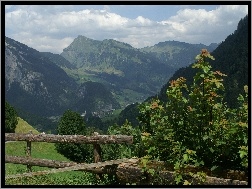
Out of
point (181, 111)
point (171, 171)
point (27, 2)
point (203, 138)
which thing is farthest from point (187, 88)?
point (27, 2)

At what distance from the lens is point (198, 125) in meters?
8.93

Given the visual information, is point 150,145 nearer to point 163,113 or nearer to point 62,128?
point 163,113

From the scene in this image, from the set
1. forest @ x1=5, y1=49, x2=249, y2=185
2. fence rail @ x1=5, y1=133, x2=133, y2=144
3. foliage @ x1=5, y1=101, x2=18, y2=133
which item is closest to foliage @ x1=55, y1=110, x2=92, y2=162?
foliage @ x1=5, y1=101, x2=18, y2=133

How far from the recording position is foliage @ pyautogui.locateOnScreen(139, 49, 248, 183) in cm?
838

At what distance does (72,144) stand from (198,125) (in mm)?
38213

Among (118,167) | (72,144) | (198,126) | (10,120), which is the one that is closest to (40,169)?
(118,167)

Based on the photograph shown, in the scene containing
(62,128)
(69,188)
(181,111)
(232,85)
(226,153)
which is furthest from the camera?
(232,85)

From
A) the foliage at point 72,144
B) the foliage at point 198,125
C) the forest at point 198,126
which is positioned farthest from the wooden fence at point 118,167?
the foliage at point 72,144

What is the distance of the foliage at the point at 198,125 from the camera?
8383 mm

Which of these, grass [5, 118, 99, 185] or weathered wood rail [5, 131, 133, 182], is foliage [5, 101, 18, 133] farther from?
weathered wood rail [5, 131, 133, 182]

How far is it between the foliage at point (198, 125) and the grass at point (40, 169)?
2.55 metres

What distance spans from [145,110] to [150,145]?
3.21 feet

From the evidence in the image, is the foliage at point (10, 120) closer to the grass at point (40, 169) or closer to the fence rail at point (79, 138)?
the grass at point (40, 169)

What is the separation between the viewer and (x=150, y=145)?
30.3ft
